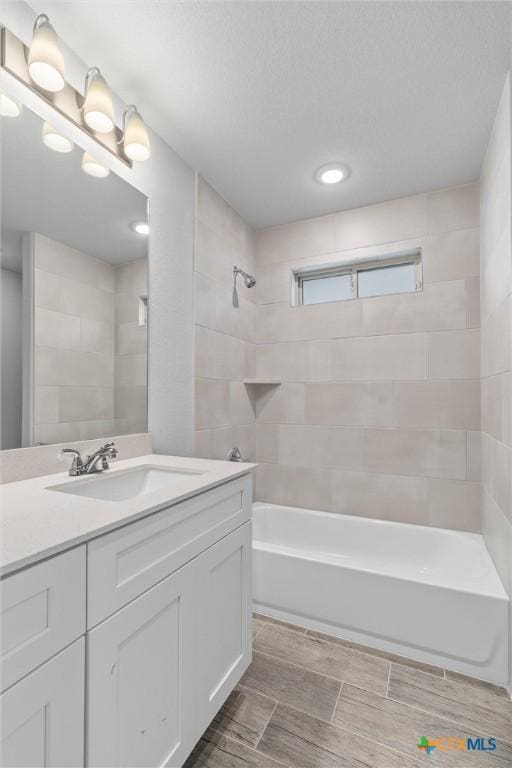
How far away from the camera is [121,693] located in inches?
32.9

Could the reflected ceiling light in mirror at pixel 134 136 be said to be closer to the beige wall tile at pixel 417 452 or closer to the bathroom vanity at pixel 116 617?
the bathroom vanity at pixel 116 617

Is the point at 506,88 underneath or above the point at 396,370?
above

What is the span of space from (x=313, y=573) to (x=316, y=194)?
2280 mm

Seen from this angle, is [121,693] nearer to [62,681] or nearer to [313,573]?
[62,681]

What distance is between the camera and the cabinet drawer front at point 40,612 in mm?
617

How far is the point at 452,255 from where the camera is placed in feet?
7.45

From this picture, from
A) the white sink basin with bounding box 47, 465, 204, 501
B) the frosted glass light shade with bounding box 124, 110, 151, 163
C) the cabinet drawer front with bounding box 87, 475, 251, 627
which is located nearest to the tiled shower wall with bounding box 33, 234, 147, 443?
the white sink basin with bounding box 47, 465, 204, 501

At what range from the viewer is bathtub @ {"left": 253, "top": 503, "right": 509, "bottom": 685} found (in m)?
1.54

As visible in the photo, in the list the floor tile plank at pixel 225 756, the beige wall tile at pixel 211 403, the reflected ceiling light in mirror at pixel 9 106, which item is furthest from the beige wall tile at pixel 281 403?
the reflected ceiling light in mirror at pixel 9 106

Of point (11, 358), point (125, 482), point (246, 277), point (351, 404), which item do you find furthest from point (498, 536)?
point (11, 358)

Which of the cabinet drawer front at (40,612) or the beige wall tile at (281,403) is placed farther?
the beige wall tile at (281,403)

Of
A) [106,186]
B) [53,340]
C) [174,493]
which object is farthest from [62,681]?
[106,186]

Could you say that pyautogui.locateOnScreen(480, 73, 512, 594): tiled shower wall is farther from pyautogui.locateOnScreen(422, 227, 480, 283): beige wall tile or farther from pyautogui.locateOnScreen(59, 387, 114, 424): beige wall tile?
pyautogui.locateOnScreen(59, 387, 114, 424): beige wall tile

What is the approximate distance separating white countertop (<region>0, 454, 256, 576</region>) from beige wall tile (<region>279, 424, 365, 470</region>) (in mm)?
1407
